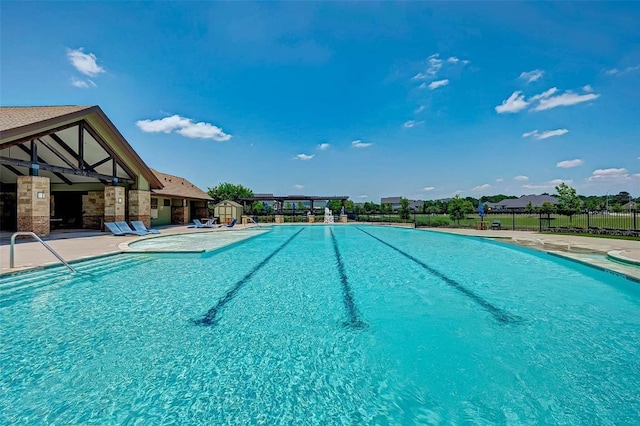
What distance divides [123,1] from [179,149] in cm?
1410

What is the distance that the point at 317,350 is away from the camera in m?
3.37

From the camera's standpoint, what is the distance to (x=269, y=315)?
4480 mm

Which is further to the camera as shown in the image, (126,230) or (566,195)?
(566,195)

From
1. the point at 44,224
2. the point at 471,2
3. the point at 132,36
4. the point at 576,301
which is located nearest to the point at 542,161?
the point at 471,2

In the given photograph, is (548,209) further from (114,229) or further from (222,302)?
(114,229)

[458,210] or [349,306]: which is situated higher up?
[458,210]

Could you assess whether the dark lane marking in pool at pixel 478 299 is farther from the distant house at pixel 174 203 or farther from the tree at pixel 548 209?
the distant house at pixel 174 203

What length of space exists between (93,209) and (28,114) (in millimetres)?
7309

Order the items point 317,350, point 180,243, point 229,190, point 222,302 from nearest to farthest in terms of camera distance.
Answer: point 317,350, point 222,302, point 180,243, point 229,190

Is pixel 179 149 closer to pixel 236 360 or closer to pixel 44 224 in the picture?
pixel 44 224

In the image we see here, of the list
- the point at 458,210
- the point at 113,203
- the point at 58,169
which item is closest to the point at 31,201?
the point at 58,169

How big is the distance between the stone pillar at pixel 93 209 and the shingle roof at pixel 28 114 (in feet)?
18.7

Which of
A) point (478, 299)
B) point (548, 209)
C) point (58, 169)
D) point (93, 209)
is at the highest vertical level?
point (58, 169)

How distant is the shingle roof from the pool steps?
6112 mm
